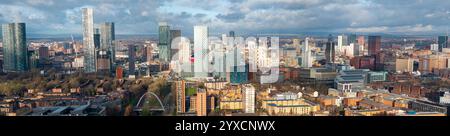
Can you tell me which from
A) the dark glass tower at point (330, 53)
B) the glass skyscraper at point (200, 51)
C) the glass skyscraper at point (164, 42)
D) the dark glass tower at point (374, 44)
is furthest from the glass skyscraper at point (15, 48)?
the dark glass tower at point (374, 44)

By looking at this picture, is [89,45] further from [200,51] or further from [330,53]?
[330,53]

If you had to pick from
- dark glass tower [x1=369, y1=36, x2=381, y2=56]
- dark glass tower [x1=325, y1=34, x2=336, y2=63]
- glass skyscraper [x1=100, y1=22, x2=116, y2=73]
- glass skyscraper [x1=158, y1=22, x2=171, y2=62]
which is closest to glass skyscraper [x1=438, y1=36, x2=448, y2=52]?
dark glass tower [x1=369, y1=36, x2=381, y2=56]

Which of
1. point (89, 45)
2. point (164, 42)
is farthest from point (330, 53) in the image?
point (89, 45)

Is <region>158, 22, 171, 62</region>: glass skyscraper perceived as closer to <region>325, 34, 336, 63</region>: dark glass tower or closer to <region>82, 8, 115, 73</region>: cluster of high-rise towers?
<region>82, 8, 115, 73</region>: cluster of high-rise towers

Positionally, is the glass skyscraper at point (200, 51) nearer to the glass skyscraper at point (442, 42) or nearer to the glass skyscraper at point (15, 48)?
the glass skyscraper at point (15, 48)
